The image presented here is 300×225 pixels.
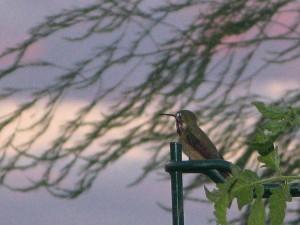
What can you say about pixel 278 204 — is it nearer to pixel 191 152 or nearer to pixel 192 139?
pixel 191 152

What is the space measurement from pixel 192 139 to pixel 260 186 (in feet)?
17.5

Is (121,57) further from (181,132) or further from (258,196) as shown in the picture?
(258,196)

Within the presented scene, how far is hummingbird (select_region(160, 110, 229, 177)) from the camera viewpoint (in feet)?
22.5

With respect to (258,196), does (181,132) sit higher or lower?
higher

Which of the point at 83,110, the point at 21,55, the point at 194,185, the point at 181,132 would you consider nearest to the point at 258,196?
the point at 181,132

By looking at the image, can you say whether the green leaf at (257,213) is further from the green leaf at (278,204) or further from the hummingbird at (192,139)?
the hummingbird at (192,139)

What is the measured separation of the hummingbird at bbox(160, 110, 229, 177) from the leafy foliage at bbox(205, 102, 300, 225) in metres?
4.87

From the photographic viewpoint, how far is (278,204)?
175cm

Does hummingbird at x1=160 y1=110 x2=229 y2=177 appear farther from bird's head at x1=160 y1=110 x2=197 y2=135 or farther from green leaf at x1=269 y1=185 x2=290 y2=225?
green leaf at x1=269 y1=185 x2=290 y2=225

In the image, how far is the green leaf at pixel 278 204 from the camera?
173 centimetres

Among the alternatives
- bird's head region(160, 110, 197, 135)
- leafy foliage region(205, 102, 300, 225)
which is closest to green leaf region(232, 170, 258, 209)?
leafy foliage region(205, 102, 300, 225)

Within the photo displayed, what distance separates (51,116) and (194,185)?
1675 mm

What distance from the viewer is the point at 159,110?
25.2ft

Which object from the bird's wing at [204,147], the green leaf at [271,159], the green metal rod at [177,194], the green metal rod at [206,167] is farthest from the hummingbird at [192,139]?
the green leaf at [271,159]
